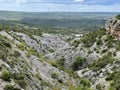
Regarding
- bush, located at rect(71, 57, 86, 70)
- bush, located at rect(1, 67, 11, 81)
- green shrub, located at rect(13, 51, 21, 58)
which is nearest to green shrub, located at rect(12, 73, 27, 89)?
bush, located at rect(1, 67, 11, 81)

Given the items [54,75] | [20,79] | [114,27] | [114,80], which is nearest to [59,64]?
[114,80]

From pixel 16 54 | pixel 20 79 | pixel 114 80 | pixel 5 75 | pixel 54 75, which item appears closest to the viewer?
pixel 5 75

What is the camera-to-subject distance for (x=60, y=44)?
456 feet

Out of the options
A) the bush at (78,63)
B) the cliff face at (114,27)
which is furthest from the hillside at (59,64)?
the cliff face at (114,27)

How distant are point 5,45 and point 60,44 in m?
104

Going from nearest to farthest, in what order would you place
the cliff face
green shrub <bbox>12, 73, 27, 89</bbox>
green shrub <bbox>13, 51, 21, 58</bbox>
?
green shrub <bbox>12, 73, 27, 89</bbox> < green shrub <bbox>13, 51, 21, 58</bbox> < the cliff face

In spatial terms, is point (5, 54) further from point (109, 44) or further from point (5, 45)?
point (109, 44)

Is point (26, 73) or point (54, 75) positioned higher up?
point (26, 73)

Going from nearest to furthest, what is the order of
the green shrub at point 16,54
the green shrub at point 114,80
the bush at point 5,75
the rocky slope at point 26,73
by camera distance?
the bush at point 5,75 → the rocky slope at point 26,73 → the green shrub at point 16,54 → the green shrub at point 114,80

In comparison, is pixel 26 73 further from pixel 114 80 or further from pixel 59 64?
pixel 59 64

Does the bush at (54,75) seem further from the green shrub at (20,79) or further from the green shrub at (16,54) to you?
the green shrub at (20,79)

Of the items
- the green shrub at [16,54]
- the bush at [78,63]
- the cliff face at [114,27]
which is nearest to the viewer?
the green shrub at [16,54]

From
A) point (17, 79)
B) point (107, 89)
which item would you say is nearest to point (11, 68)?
point (17, 79)

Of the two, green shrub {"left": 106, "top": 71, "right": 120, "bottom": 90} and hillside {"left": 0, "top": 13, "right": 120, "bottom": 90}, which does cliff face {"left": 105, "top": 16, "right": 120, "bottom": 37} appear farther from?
green shrub {"left": 106, "top": 71, "right": 120, "bottom": 90}
